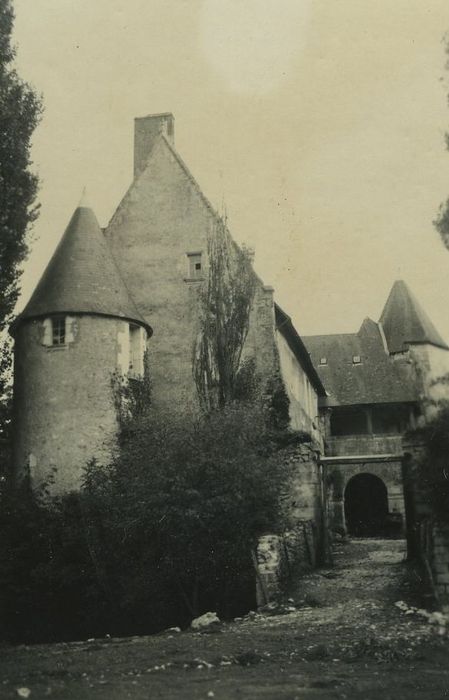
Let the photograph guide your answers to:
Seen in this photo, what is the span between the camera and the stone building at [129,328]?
2016 centimetres

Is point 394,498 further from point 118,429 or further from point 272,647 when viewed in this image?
point 272,647

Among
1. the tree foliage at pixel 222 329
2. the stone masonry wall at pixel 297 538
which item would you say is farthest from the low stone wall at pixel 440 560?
the tree foliage at pixel 222 329

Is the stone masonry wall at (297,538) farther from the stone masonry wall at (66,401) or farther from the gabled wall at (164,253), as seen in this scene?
the stone masonry wall at (66,401)

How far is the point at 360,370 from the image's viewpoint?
3869 centimetres

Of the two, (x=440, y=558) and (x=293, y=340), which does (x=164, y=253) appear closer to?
(x=293, y=340)

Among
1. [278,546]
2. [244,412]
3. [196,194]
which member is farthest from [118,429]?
[196,194]

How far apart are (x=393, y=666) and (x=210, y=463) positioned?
292 inches

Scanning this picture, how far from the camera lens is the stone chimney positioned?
91.5ft

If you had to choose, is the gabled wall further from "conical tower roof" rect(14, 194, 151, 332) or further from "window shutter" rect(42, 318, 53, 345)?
"window shutter" rect(42, 318, 53, 345)

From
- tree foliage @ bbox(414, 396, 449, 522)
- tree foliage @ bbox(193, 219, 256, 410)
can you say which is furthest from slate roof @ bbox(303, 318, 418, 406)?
tree foliage @ bbox(414, 396, 449, 522)

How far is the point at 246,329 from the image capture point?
888 inches

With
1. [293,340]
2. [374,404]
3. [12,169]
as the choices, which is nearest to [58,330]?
[12,169]

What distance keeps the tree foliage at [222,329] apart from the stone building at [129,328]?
1000mm

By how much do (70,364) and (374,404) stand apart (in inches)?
777
